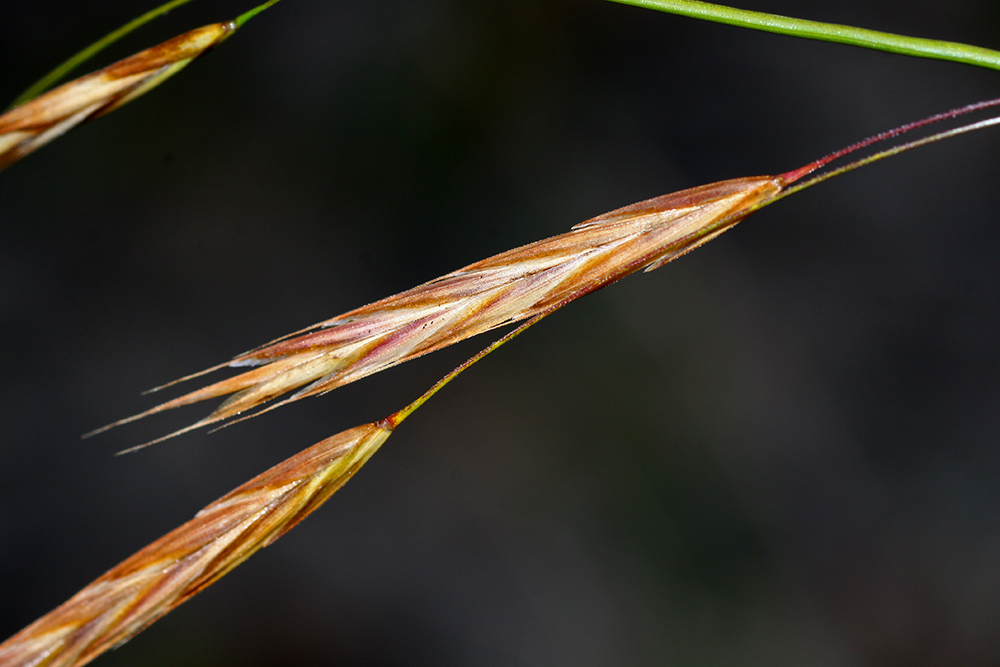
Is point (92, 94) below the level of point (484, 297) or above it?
above

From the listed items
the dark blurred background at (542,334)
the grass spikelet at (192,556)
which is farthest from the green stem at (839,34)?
the dark blurred background at (542,334)

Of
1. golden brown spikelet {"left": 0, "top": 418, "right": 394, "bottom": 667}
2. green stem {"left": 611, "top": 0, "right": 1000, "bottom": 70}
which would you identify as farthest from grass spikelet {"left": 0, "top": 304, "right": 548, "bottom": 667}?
green stem {"left": 611, "top": 0, "right": 1000, "bottom": 70}

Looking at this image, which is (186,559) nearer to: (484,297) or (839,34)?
(484,297)

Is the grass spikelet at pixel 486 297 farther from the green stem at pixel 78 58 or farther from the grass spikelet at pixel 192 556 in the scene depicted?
the green stem at pixel 78 58

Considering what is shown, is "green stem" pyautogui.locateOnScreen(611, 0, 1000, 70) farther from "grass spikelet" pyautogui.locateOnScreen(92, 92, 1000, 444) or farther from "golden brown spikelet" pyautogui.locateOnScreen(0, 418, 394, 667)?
"golden brown spikelet" pyautogui.locateOnScreen(0, 418, 394, 667)

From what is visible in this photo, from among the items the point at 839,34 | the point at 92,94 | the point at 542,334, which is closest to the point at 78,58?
the point at 92,94

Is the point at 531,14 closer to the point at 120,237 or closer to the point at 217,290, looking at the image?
the point at 217,290
